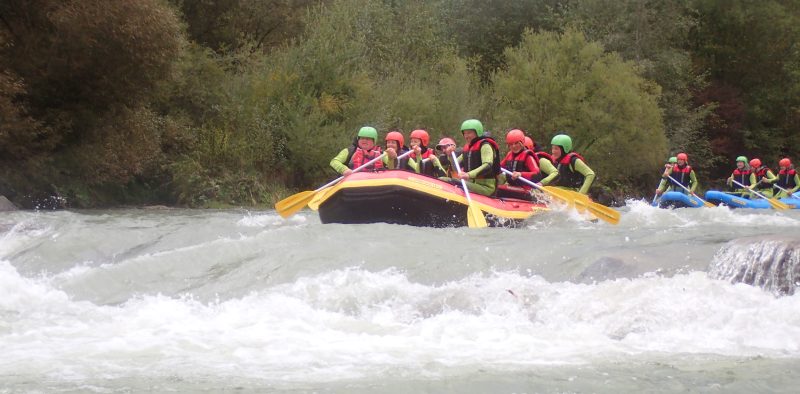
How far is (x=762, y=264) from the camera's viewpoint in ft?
22.3

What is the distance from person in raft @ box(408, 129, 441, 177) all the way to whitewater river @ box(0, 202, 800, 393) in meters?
3.11

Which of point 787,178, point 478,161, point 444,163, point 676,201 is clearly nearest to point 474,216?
point 478,161

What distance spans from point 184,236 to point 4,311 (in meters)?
3.96

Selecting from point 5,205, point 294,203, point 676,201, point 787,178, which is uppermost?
point 294,203

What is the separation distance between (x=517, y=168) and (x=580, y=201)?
1255 mm

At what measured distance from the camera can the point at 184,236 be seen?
11.3m

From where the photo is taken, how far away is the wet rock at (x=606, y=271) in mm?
7246

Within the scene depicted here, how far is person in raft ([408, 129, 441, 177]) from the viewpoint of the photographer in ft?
43.2

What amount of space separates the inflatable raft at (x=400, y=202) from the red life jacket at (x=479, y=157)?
780 millimetres

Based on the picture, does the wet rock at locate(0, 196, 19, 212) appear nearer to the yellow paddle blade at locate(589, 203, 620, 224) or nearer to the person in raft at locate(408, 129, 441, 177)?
the person in raft at locate(408, 129, 441, 177)

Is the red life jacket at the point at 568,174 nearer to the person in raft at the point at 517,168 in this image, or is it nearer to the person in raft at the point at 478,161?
the person in raft at the point at 517,168

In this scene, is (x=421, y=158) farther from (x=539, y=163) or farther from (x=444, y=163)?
(x=539, y=163)

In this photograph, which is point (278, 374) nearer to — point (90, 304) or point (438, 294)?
point (438, 294)

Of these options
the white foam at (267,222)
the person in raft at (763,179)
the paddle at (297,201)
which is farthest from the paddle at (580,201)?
→ the person in raft at (763,179)
